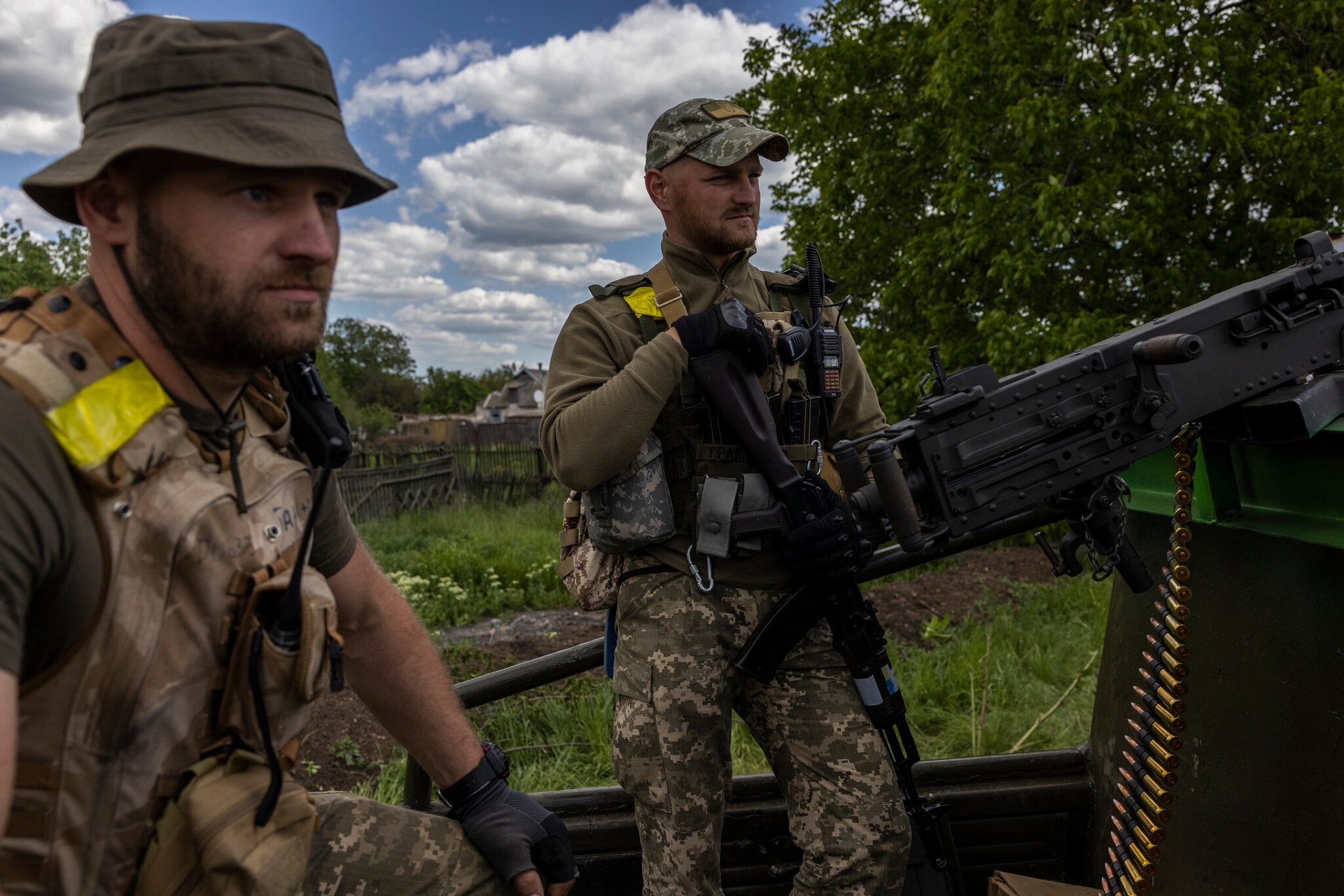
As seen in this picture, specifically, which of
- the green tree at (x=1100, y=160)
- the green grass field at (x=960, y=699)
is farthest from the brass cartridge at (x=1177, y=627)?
the green tree at (x=1100, y=160)

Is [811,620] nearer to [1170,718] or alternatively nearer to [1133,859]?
[1170,718]

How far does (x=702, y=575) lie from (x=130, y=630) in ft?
4.35

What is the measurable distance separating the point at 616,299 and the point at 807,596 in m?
0.93

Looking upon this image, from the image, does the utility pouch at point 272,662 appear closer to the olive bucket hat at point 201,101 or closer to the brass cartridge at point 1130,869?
the olive bucket hat at point 201,101

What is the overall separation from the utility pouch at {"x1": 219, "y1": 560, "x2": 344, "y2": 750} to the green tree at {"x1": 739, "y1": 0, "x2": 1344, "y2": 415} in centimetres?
720

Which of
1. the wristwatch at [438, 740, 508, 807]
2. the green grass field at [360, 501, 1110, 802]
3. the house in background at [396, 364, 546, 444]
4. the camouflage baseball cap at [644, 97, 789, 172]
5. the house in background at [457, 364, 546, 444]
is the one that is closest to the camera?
the wristwatch at [438, 740, 508, 807]

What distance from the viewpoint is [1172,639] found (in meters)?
2.05

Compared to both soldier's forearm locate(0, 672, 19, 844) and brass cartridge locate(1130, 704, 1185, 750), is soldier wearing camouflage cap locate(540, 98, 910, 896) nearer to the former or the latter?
brass cartridge locate(1130, 704, 1185, 750)

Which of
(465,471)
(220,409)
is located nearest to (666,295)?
(220,409)

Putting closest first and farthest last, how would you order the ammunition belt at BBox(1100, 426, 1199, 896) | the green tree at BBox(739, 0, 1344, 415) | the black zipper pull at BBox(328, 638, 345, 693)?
the black zipper pull at BBox(328, 638, 345, 693)
the ammunition belt at BBox(1100, 426, 1199, 896)
the green tree at BBox(739, 0, 1344, 415)

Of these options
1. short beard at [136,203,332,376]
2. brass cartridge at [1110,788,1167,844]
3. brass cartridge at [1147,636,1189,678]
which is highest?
short beard at [136,203,332,376]

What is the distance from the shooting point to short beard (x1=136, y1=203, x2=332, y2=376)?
1332mm

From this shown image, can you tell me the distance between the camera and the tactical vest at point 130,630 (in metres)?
1.24

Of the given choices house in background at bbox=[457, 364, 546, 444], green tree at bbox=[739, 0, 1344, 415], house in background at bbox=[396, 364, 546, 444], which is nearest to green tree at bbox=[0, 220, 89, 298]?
house in background at bbox=[396, 364, 546, 444]
